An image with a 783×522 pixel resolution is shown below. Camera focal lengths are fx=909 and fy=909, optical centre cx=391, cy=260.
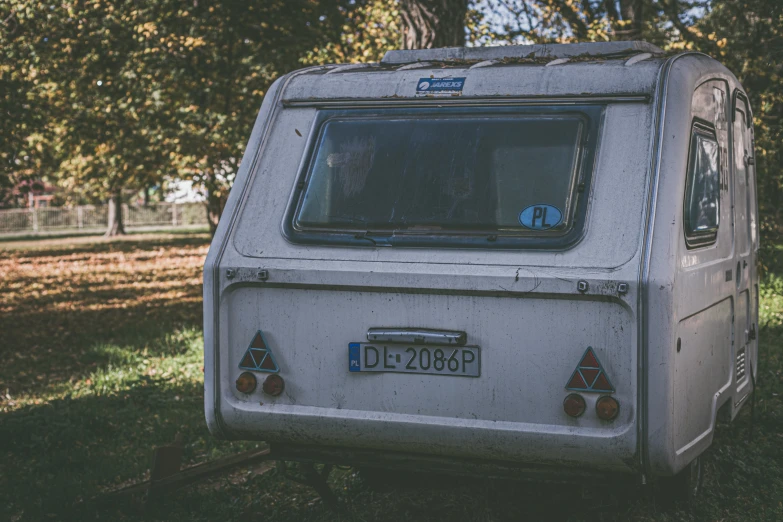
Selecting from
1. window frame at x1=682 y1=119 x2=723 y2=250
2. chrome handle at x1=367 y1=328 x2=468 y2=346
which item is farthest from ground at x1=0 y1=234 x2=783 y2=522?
window frame at x1=682 y1=119 x2=723 y2=250

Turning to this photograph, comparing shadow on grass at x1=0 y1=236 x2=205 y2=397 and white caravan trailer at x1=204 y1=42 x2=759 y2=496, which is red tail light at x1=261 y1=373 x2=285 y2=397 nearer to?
white caravan trailer at x1=204 y1=42 x2=759 y2=496

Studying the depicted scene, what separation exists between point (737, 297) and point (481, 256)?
2.05m

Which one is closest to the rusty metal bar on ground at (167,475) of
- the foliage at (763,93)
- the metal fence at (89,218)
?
the foliage at (763,93)

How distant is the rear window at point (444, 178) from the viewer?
4.17m

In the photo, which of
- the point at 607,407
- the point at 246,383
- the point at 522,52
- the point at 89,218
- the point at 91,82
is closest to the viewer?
the point at 607,407

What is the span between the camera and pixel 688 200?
4.14 meters

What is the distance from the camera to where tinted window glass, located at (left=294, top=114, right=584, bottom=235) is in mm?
4191

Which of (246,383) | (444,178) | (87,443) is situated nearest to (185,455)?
(87,443)

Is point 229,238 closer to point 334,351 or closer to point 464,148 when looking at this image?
point 334,351

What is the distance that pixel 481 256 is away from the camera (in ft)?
13.4

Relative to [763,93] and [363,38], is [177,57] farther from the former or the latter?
[763,93]

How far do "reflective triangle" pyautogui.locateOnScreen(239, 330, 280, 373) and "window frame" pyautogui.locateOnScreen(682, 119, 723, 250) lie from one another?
78.8 inches

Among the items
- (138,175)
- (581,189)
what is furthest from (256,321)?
(138,175)

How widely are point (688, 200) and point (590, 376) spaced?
961 millimetres
